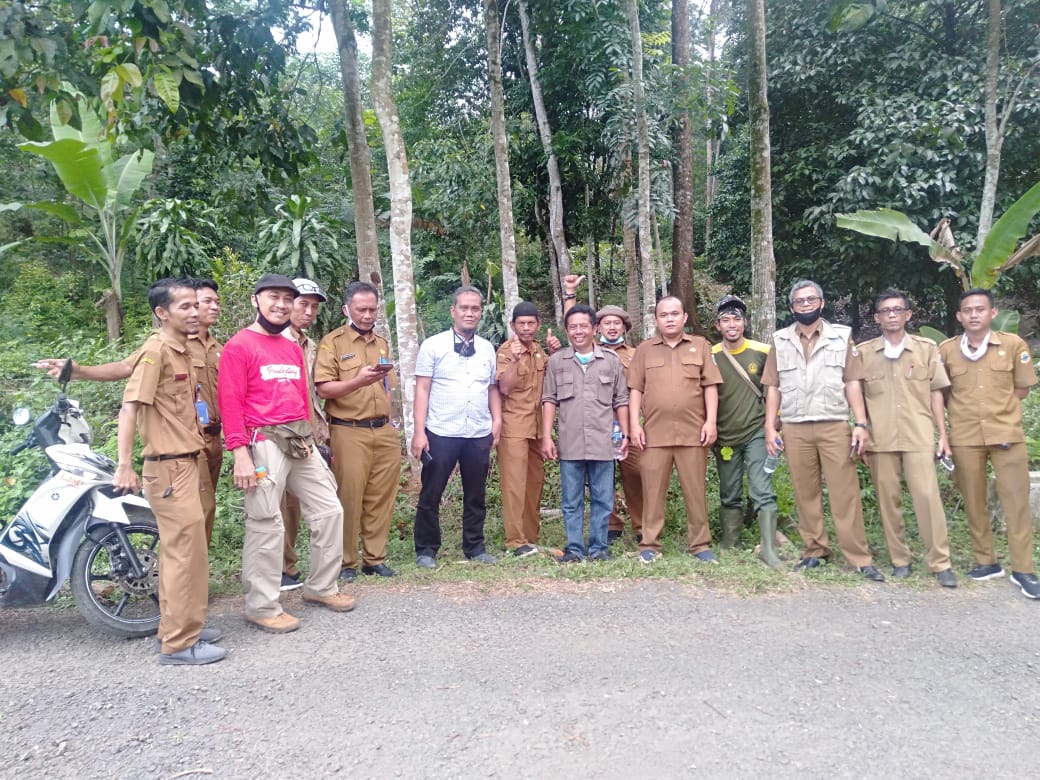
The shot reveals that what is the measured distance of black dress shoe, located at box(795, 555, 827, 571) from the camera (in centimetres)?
487

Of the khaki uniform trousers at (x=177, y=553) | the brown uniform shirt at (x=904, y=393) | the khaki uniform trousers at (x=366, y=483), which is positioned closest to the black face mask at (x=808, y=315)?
the brown uniform shirt at (x=904, y=393)

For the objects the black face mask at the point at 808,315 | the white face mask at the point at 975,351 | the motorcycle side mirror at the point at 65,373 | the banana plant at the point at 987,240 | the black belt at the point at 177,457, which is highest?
the banana plant at the point at 987,240

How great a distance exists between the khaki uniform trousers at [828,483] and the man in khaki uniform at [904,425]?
171mm

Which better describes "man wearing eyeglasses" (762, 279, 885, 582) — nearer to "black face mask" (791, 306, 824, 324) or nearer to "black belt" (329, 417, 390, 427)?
"black face mask" (791, 306, 824, 324)

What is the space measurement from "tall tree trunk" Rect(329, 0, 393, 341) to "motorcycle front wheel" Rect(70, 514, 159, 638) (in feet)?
10.3

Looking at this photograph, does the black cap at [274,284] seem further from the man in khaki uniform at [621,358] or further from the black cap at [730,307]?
the black cap at [730,307]

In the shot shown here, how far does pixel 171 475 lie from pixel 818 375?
3.99m

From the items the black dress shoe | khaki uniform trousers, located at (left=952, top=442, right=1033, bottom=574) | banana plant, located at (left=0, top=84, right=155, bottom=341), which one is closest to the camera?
khaki uniform trousers, located at (left=952, top=442, right=1033, bottom=574)

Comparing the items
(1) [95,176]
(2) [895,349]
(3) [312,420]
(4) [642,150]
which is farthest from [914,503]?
(1) [95,176]

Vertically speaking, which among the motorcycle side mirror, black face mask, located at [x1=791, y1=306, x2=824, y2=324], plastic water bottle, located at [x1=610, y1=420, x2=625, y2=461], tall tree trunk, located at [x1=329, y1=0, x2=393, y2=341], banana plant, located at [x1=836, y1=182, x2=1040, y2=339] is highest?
tall tree trunk, located at [x1=329, y1=0, x2=393, y2=341]

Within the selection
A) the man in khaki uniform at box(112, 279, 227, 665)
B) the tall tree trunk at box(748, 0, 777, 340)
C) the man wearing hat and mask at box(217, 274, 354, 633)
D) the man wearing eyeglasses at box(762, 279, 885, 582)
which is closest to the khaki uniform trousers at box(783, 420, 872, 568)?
the man wearing eyeglasses at box(762, 279, 885, 582)

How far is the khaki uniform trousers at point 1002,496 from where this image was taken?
453 centimetres

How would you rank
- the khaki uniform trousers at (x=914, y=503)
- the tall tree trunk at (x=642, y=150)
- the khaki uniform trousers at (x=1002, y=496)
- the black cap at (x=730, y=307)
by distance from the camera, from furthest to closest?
the tall tree trunk at (x=642, y=150)
the black cap at (x=730, y=307)
the khaki uniform trousers at (x=914, y=503)
the khaki uniform trousers at (x=1002, y=496)

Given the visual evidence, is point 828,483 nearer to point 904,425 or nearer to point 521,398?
point 904,425
